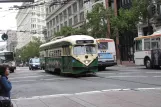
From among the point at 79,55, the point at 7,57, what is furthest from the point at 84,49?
the point at 7,57

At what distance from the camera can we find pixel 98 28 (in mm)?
50281

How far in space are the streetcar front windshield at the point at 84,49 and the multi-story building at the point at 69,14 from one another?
37.9 m

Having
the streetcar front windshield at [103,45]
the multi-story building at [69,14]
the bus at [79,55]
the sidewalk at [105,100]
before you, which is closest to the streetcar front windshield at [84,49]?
the bus at [79,55]

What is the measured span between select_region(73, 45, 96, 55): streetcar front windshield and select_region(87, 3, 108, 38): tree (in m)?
25.5

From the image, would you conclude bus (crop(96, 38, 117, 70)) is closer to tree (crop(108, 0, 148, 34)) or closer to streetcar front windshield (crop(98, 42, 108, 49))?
streetcar front windshield (crop(98, 42, 108, 49))

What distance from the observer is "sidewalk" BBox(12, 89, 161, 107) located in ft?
35.2

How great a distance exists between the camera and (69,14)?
83.5m

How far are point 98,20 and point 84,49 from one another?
2621 cm

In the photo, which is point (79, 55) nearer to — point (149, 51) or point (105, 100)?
point (149, 51)

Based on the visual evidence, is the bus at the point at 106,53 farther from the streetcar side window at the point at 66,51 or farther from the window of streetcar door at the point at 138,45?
the streetcar side window at the point at 66,51

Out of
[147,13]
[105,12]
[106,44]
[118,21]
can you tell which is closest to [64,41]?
[106,44]

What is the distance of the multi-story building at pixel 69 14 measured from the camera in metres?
71.3

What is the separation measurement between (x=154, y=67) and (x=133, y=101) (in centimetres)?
1933

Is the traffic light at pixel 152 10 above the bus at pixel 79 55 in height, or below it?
above
